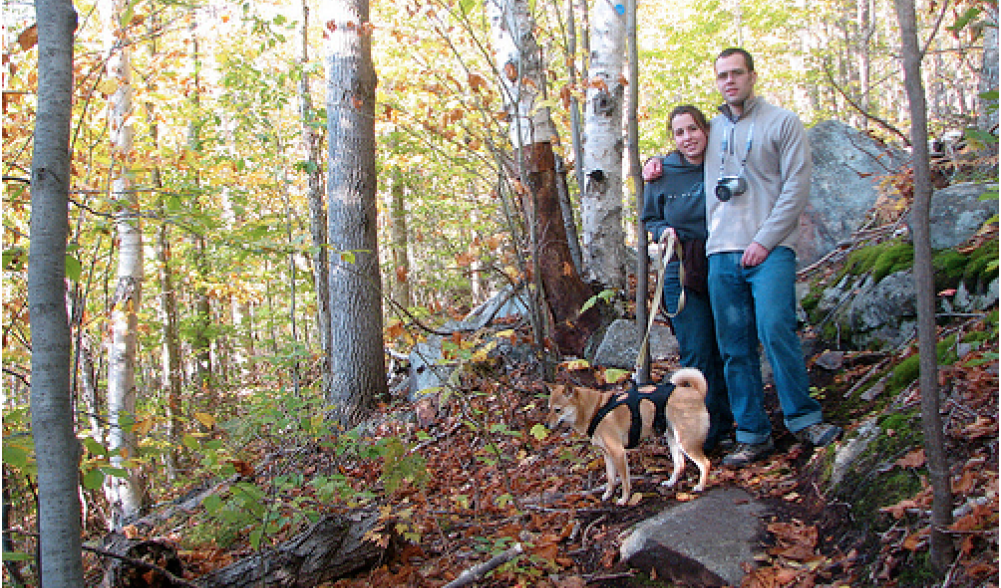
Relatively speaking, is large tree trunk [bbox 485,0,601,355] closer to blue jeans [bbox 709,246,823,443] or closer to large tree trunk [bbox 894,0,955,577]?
blue jeans [bbox 709,246,823,443]

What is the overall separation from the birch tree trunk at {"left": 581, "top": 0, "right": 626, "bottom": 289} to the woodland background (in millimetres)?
115

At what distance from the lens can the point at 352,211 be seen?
6.97 meters

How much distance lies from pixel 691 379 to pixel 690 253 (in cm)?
86

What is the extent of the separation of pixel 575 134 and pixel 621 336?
3.11m

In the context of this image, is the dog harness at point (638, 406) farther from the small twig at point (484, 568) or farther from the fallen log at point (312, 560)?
the fallen log at point (312, 560)

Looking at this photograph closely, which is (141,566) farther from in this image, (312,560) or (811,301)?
(811,301)

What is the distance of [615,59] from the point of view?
6.38 meters

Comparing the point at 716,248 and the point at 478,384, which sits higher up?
the point at 716,248

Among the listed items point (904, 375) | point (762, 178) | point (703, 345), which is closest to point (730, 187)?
point (762, 178)

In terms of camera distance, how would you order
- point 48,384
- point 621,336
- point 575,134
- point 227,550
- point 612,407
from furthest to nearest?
point 575,134, point 621,336, point 227,550, point 612,407, point 48,384

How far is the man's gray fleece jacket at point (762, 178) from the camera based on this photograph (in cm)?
355

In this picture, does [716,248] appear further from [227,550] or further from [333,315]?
[333,315]

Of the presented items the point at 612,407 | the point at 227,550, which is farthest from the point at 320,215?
the point at 612,407

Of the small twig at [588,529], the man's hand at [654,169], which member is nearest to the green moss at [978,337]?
the man's hand at [654,169]
